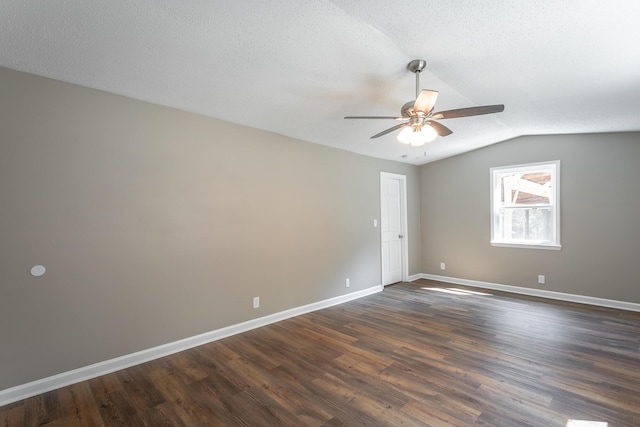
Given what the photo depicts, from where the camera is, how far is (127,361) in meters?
2.62

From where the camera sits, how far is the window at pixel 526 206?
4.55 meters

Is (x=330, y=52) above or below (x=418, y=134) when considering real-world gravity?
above

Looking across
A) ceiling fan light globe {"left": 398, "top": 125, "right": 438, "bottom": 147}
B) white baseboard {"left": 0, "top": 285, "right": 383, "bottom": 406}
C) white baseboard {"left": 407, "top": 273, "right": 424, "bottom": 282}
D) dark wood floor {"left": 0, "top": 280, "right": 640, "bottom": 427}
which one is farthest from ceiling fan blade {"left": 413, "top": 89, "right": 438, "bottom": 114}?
white baseboard {"left": 407, "top": 273, "right": 424, "bottom": 282}

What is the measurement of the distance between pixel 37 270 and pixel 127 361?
1075mm

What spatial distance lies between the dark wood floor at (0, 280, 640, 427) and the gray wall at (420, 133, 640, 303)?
820mm

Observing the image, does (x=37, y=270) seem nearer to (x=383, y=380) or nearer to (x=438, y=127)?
(x=383, y=380)

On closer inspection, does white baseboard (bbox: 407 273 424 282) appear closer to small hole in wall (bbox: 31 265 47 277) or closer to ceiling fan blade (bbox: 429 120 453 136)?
ceiling fan blade (bbox: 429 120 453 136)

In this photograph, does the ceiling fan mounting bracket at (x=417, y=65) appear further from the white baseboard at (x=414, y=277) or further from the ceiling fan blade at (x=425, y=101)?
the white baseboard at (x=414, y=277)

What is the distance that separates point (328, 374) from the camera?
2465 mm

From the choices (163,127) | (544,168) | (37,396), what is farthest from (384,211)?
(37,396)

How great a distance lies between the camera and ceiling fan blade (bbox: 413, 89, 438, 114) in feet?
6.95

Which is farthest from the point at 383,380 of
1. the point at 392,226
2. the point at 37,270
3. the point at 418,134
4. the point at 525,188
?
the point at 525,188

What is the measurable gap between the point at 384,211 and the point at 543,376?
137 inches

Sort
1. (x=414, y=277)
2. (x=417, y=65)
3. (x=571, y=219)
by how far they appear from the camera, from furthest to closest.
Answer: (x=414, y=277)
(x=571, y=219)
(x=417, y=65)
